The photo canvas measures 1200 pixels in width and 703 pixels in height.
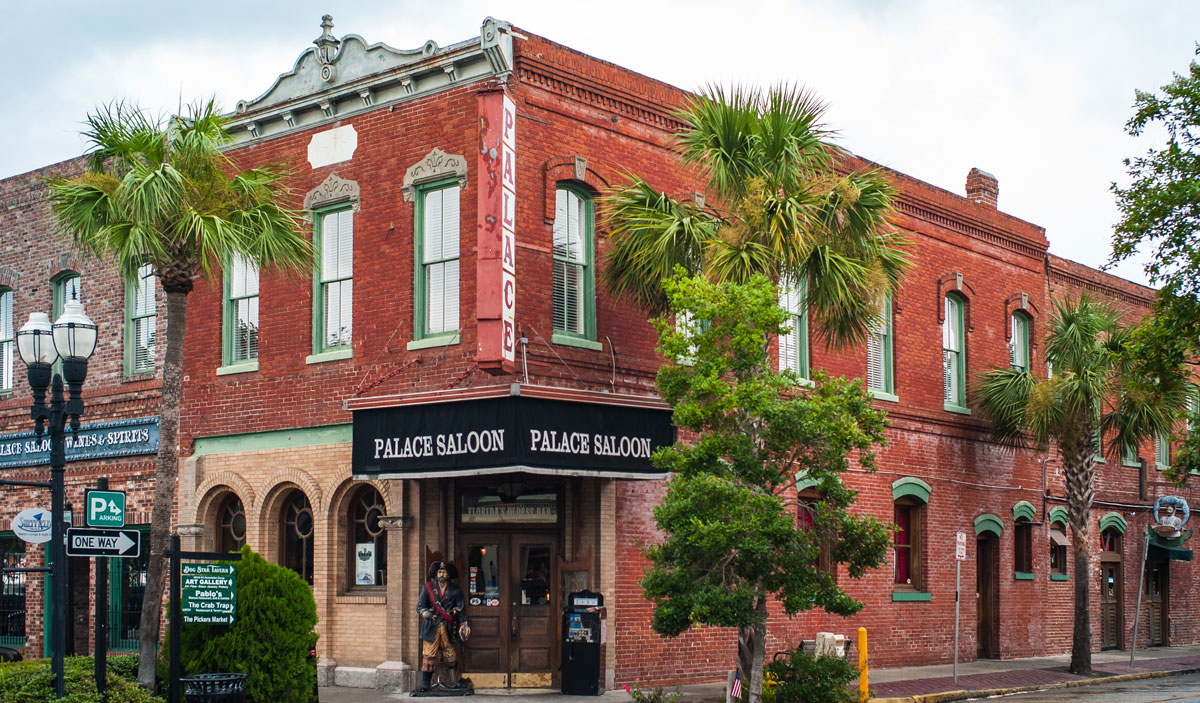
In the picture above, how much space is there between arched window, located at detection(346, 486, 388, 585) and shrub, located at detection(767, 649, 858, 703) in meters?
6.02

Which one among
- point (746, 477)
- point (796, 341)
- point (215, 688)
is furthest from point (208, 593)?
point (796, 341)

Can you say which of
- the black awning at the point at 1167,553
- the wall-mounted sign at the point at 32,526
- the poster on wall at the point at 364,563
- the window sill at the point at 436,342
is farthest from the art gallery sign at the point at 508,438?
the black awning at the point at 1167,553

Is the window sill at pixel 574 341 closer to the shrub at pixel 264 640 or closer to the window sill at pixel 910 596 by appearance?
the shrub at pixel 264 640

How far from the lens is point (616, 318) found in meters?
20.0

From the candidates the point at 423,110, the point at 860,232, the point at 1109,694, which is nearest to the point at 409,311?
the point at 423,110

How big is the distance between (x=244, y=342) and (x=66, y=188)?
5.74 metres

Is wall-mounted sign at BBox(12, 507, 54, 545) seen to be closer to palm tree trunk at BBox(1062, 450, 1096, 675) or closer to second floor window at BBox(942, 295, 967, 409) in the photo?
second floor window at BBox(942, 295, 967, 409)

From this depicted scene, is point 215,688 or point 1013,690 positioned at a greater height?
point 215,688

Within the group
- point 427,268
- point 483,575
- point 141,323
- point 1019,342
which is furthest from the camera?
point 1019,342

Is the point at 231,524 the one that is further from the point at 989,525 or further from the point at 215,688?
the point at 989,525

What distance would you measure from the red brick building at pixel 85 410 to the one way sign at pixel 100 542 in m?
8.78

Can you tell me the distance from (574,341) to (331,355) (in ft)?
12.4

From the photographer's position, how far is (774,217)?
17641mm

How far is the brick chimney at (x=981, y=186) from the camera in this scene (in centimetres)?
2962
